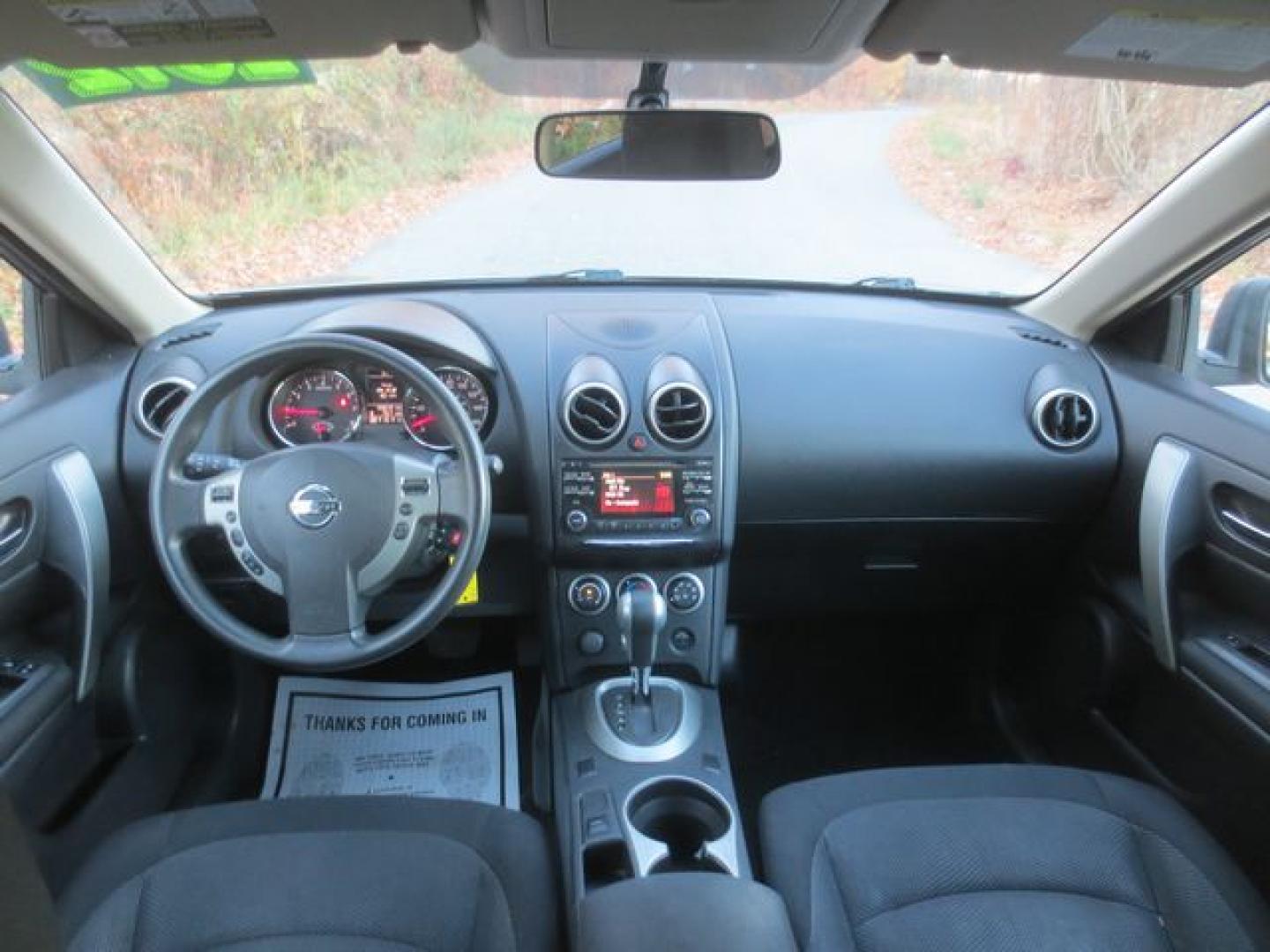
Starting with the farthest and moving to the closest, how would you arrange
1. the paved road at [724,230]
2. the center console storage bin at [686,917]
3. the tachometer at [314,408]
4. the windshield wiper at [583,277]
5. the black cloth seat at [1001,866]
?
1. the paved road at [724,230]
2. the windshield wiper at [583,277]
3. the tachometer at [314,408]
4. the black cloth seat at [1001,866]
5. the center console storage bin at [686,917]

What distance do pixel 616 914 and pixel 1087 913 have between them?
0.81m

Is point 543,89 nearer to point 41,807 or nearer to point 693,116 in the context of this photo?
point 693,116

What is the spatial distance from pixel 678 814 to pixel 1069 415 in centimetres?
140

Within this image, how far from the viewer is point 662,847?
2025mm

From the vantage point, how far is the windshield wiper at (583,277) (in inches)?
108

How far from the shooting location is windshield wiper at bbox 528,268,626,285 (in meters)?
2.73

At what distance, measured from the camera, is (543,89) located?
7.32 ft

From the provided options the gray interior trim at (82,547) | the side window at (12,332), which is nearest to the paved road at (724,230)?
the side window at (12,332)

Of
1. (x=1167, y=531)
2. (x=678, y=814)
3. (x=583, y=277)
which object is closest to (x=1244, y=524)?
(x=1167, y=531)

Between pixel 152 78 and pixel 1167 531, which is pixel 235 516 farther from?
pixel 1167 531

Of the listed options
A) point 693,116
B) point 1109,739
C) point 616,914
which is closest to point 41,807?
point 616,914

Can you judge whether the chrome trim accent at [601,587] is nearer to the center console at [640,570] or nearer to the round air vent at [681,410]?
the center console at [640,570]

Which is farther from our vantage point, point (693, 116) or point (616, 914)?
point (693, 116)

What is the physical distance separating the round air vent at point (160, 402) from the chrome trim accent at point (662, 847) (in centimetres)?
140
